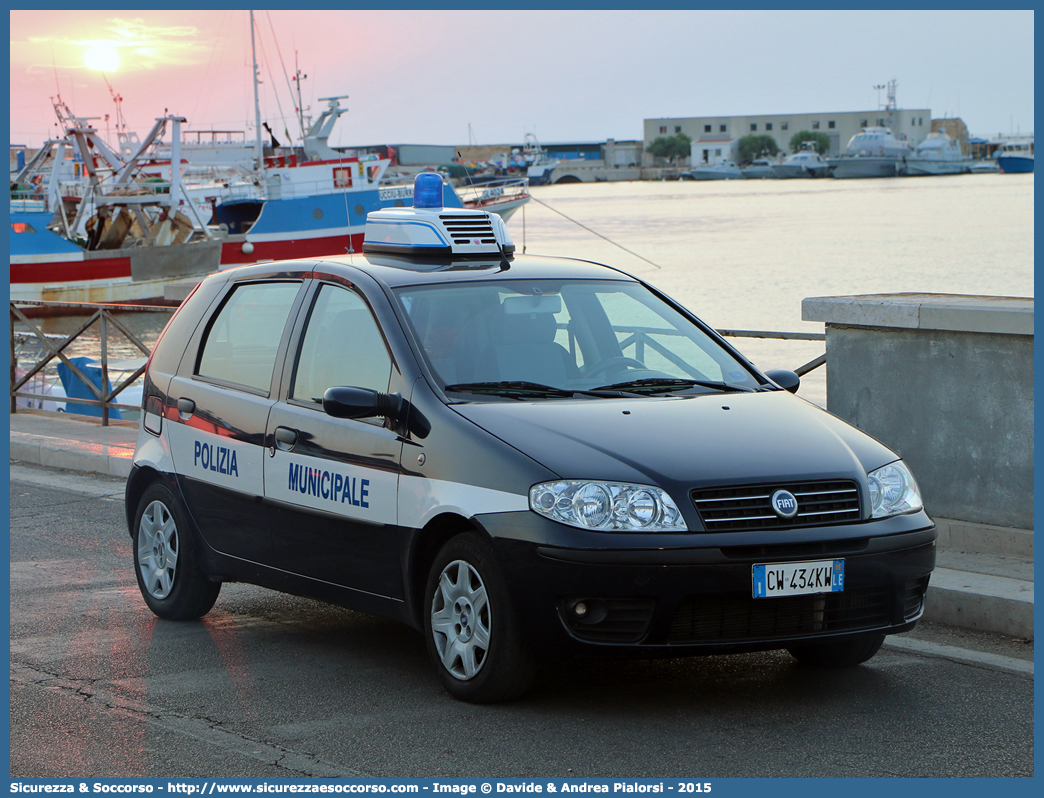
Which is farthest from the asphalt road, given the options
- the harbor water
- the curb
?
the curb

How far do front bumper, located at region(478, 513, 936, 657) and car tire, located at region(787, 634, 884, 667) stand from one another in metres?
0.57

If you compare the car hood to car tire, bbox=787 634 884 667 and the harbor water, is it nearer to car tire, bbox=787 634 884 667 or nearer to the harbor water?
car tire, bbox=787 634 884 667

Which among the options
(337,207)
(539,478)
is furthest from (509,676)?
(337,207)

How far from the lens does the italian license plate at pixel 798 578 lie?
175 inches

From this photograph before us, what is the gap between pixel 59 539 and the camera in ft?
27.0

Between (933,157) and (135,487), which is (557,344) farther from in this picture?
(933,157)

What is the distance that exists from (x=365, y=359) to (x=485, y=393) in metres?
0.58

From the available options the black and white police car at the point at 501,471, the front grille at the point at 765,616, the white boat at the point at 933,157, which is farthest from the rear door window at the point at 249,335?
the white boat at the point at 933,157

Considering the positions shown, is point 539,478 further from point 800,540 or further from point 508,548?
point 800,540

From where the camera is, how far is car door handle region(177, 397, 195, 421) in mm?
6117

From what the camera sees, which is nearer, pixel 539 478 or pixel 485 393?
pixel 539 478

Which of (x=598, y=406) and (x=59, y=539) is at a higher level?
(x=598, y=406)

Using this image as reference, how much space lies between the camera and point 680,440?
4680mm

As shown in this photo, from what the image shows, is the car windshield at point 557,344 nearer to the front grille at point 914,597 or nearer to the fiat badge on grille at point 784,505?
the fiat badge on grille at point 784,505
